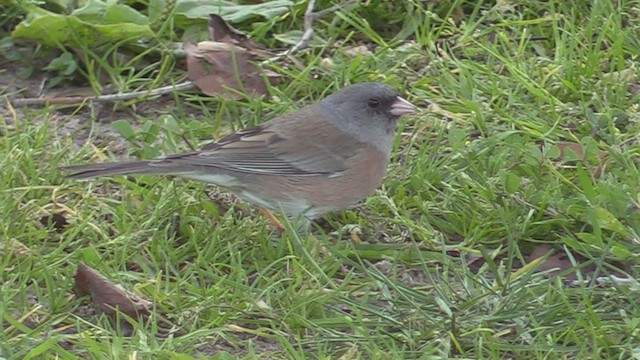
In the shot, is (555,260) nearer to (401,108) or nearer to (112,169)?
(401,108)

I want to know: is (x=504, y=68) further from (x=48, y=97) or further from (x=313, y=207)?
(x=48, y=97)

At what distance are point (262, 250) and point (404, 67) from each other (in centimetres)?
135

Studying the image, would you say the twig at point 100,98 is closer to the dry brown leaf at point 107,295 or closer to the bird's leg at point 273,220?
the bird's leg at point 273,220

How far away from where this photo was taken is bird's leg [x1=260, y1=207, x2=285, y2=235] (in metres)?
4.04

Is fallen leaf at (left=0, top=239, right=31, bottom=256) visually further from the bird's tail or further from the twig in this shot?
the twig

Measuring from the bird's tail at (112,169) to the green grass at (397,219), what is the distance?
0.18m

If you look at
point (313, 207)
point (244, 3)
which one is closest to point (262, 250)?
point (313, 207)

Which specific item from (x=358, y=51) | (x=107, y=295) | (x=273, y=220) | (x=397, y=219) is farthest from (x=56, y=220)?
(x=358, y=51)

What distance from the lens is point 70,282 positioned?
3646 millimetres

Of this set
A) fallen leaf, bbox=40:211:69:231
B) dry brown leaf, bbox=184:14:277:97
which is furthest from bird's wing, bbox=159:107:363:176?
dry brown leaf, bbox=184:14:277:97

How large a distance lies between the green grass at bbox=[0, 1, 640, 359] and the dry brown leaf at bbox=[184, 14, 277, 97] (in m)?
0.08

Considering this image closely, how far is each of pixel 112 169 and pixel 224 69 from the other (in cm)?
115

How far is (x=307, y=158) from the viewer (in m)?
4.24

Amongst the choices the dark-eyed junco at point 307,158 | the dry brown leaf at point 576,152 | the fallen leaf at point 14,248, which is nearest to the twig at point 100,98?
the dark-eyed junco at point 307,158
